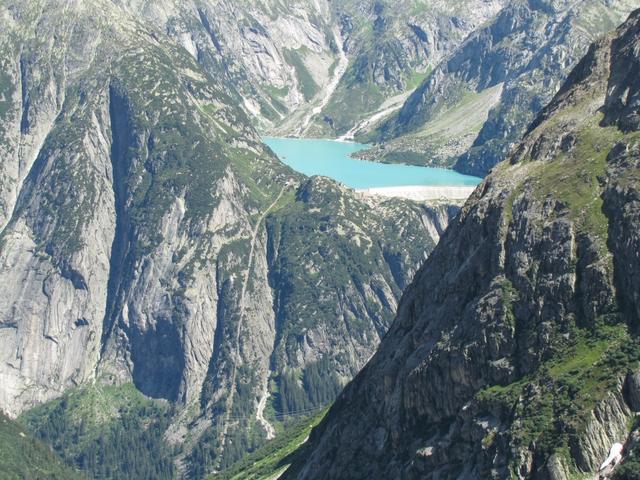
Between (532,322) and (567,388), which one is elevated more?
(532,322)

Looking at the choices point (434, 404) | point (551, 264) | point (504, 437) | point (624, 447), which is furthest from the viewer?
point (434, 404)

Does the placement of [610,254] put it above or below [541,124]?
below

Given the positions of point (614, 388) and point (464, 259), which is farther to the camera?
point (464, 259)

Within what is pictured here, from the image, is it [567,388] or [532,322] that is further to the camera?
[532,322]

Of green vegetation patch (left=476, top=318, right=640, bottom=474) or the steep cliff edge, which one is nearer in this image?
green vegetation patch (left=476, top=318, right=640, bottom=474)

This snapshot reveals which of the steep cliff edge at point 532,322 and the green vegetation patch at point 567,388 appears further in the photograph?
the steep cliff edge at point 532,322

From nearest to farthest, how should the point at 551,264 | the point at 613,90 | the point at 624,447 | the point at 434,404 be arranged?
1. the point at 624,447
2. the point at 551,264
3. the point at 434,404
4. the point at 613,90

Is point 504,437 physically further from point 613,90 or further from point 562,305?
point 613,90

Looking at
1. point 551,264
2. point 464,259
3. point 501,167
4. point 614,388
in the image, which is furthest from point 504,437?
point 501,167
